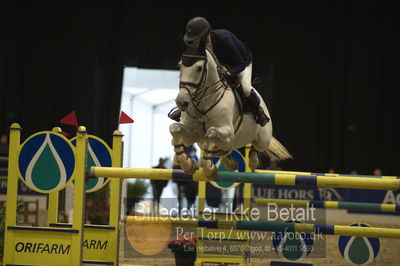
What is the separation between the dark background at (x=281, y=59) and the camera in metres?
11.4

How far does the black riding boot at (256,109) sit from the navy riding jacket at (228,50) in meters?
0.20

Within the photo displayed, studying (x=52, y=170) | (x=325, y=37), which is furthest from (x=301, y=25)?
(x=52, y=170)

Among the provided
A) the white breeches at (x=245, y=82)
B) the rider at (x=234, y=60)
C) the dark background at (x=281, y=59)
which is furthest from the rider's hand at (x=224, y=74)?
the dark background at (x=281, y=59)

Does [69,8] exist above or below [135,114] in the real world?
above

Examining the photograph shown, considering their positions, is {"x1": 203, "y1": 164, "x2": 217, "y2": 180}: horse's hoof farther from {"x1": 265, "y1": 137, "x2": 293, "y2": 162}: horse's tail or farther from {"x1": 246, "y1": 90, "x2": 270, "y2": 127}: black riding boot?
{"x1": 265, "y1": 137, "x2": 293, "y2": 162}: horse's tail

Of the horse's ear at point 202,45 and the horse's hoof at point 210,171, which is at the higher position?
the horse's ear at point 202,45

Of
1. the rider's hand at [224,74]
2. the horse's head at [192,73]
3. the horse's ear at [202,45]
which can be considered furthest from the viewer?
the rider's hand at [224,74]

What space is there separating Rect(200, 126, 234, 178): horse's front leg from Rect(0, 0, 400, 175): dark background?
8.14 meters

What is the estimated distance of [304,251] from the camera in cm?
418

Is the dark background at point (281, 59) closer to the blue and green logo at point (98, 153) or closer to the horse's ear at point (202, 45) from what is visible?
the blue and green logo at point (98, 153)

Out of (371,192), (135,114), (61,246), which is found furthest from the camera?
(135,114)

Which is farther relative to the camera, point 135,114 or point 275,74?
point 275,74

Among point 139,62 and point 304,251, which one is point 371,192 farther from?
point 139,62

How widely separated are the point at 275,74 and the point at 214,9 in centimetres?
174
